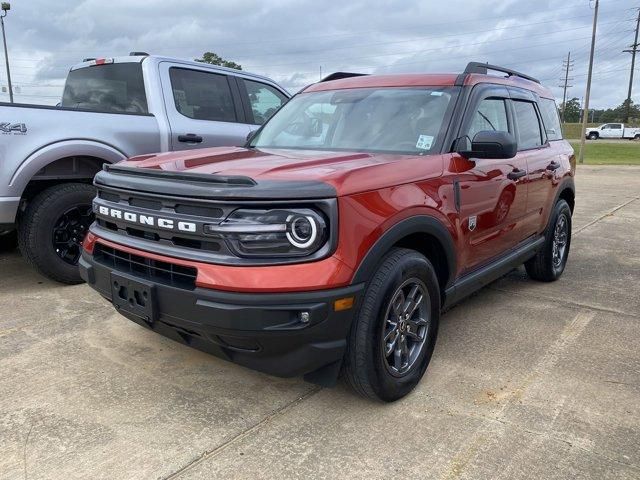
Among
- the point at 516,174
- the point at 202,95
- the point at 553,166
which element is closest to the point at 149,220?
the point at 516,174

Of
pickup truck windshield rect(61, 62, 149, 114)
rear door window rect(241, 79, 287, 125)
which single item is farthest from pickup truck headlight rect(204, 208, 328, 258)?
rear door window rect(241, 79, 287, 125)

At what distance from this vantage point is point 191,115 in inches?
215

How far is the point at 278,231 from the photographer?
7.89 feet

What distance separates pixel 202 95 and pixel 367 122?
2.58 m

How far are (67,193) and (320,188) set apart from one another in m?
3.06

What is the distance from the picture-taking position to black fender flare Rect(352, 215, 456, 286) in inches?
100

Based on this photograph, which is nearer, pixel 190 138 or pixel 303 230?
pixel 303 230

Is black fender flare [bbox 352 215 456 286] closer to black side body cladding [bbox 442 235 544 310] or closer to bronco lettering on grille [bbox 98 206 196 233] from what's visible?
black side body cladding [bbox 442 235 544 310]

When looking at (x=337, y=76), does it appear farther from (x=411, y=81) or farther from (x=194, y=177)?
(x=194, y=177)

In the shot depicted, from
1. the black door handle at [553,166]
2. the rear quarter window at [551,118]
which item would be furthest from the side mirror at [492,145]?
the rear quarter window at [551,118]

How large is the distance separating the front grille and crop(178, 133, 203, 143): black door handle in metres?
2.39

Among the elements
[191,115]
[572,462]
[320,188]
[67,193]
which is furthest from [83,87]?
[572,462]

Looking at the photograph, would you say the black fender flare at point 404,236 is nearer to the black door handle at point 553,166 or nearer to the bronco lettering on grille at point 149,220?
the bronco lettering on grille at point 149,220

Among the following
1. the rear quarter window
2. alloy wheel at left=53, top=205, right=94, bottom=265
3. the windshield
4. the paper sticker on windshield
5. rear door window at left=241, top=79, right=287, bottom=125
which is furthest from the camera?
rear door window at left=241, top=79, right=287, bottom=125
